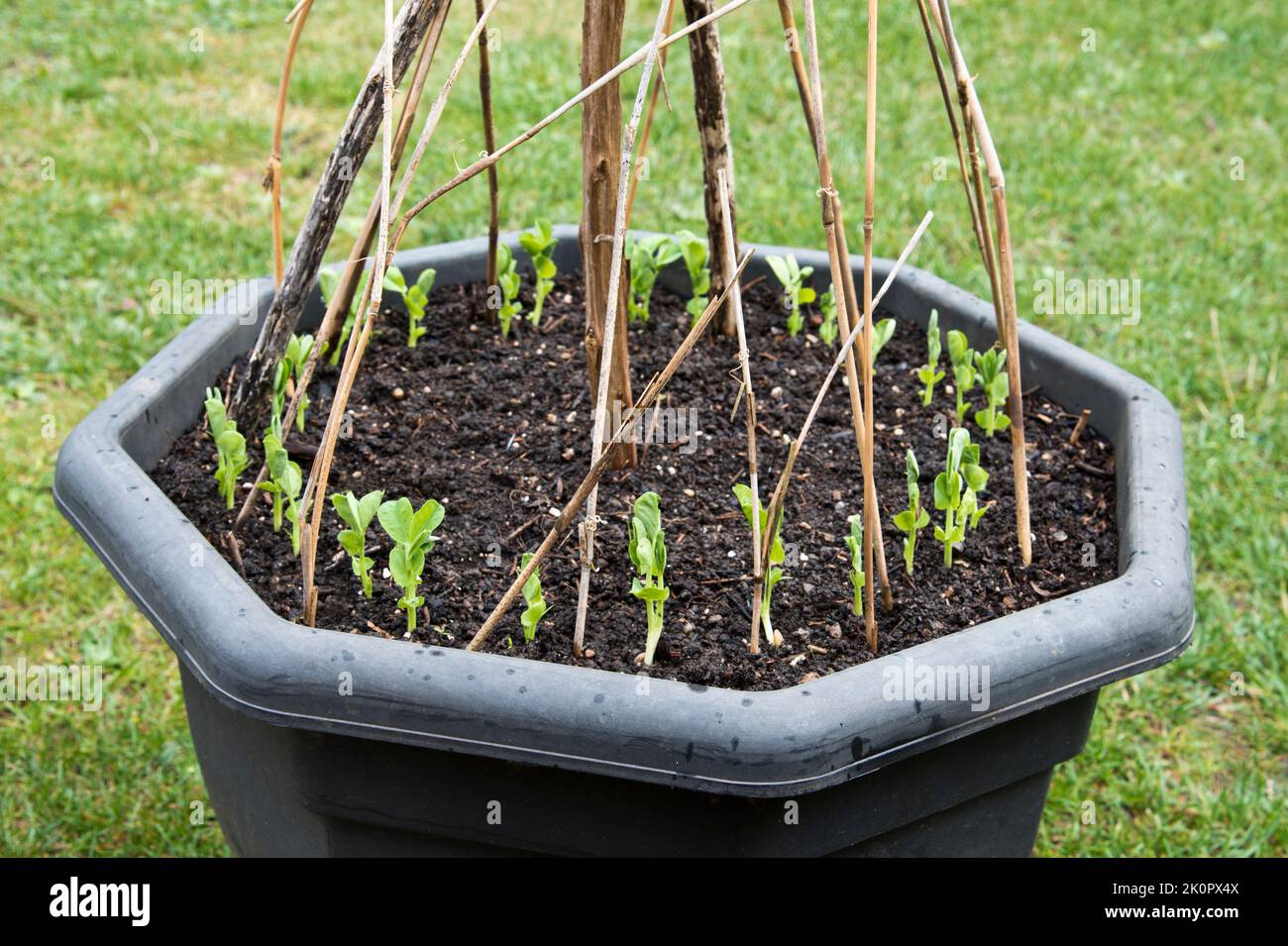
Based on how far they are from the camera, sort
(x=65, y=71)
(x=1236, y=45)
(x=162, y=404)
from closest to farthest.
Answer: (x=162, y=404), (x=65, y=71), (x=1236, y=45)

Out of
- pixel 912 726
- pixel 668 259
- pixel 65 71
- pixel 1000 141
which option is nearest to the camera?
pixel 912 726

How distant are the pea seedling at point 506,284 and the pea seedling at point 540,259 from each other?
0.09ft

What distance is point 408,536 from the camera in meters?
1.24

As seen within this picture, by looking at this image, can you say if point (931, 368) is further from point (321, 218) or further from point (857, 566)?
point (321, 218)

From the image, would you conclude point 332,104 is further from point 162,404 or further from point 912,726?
point 912,726

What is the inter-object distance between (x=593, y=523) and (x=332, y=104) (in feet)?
9.66

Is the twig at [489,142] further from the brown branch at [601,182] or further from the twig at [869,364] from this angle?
the twig at [869,364]

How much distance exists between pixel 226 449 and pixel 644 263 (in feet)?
2.18

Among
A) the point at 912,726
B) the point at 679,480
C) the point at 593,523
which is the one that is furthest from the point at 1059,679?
the point at 679,480

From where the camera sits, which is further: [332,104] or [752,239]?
[332,104]

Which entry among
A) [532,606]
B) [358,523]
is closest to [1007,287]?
[532,606]

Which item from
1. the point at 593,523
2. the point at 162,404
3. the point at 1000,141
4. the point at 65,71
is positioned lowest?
the point at 593,523

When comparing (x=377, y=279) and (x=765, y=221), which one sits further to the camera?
(x=765, y=221)
